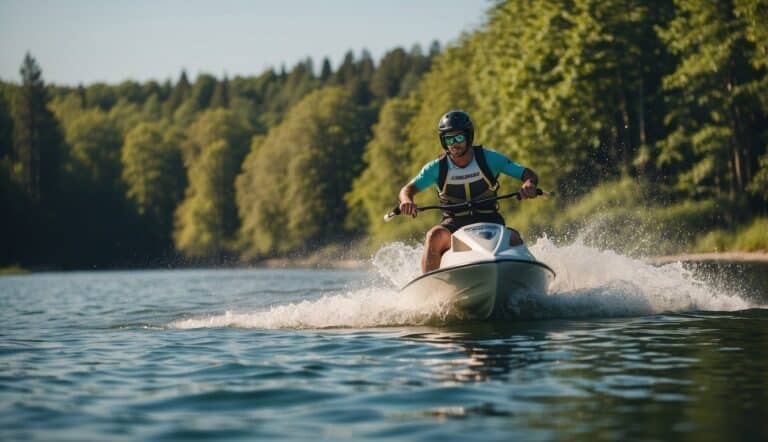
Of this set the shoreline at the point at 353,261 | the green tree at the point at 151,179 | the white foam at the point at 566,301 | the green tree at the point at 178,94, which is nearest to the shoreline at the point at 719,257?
the shoreline at the point at 353,261

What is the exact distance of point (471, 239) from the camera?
11.0 meters

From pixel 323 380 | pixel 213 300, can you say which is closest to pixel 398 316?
pixel 323 380

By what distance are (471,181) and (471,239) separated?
0.89 meters

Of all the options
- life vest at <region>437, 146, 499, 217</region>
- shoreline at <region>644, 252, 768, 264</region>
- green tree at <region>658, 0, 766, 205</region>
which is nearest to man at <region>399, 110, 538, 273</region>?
life vest at <region>437, 146, 499, 217</region>

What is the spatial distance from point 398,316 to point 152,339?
9.30 ft

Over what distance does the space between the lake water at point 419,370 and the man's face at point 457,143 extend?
184cm

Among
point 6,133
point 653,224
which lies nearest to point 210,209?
point 6,133

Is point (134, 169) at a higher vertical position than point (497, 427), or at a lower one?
higher

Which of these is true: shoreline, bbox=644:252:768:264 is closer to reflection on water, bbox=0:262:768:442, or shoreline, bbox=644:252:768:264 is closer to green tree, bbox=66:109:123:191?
reflection on water, bbox=0:262:768:442

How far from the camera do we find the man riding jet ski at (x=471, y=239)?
35.0 ft

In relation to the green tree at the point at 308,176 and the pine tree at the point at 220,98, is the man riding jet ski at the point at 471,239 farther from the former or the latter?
the pine tree at the point at 220,98

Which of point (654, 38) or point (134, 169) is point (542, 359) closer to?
point (654, 38)

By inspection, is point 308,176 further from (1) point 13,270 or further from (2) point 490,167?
(2) point 490,167

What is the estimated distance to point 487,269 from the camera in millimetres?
10484
